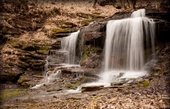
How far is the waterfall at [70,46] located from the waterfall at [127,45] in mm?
2883

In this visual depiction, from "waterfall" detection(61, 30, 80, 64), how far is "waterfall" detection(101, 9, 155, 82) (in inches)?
114

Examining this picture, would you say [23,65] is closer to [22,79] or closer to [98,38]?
[22,79]

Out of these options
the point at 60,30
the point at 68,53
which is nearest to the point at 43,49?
the point at 68,53

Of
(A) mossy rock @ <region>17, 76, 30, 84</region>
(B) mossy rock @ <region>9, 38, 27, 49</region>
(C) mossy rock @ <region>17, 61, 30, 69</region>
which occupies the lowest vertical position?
(A) mossy rock @ <region>17, 76, 30, 84</region>

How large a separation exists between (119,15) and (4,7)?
9946 millimetres

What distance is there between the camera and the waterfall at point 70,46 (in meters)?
17.6

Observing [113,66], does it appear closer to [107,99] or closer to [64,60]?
[64,60]

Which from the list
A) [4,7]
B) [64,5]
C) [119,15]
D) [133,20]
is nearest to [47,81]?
[133,20]

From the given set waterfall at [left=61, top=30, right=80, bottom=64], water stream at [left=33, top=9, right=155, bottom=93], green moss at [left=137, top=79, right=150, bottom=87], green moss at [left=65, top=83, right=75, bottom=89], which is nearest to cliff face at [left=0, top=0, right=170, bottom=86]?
waterfall at [left=61, top=30, right=80, bottom=64]

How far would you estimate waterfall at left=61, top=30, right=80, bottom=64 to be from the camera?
1762cm

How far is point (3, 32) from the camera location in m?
18.7

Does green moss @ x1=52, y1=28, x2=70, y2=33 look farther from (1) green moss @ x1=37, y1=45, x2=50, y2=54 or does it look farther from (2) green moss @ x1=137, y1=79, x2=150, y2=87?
(2) green moss @ x1=137, y1=79, x2=150, y2=87

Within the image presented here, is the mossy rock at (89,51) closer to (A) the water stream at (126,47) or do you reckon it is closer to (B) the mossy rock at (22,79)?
(A) the water stream at (126,47)

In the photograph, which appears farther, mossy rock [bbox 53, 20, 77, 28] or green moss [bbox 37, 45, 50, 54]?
mossy rock [bbox 53, 20, 77, 28]
